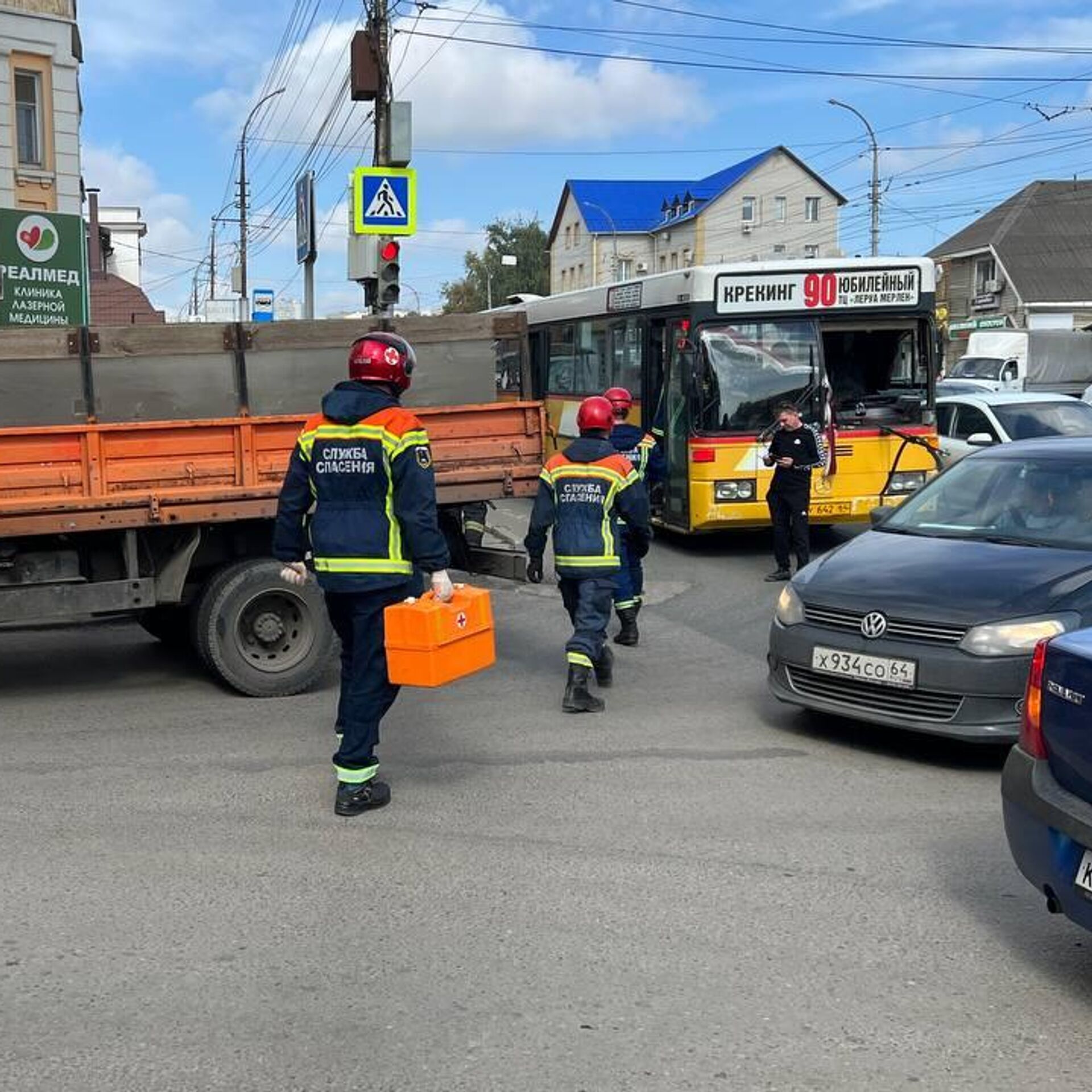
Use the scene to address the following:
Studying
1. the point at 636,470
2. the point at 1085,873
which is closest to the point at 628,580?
the point at 636,470

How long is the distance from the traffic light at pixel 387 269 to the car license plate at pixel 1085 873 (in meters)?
10.9

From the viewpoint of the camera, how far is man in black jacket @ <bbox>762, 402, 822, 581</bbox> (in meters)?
11.7

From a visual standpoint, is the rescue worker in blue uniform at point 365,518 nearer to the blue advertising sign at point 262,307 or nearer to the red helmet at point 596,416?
the red helmet at point 596,416

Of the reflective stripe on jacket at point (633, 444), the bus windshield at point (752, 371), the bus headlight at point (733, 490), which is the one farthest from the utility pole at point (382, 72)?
the reflective stripe on jacket at point (633, 444)

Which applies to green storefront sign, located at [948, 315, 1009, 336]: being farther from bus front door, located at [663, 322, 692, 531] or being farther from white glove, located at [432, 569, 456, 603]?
white glove, located at [432, 569, 456, 603]

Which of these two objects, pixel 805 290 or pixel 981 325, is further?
pixel 981 325

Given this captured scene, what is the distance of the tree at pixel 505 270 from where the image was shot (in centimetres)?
10950

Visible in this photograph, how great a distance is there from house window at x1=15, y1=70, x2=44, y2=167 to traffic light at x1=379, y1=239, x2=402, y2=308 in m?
13.0

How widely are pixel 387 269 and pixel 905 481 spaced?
18.4 feet

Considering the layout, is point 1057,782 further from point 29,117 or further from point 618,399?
point 29,117

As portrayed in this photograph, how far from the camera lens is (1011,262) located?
56125 millimetres

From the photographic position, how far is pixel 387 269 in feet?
44.3

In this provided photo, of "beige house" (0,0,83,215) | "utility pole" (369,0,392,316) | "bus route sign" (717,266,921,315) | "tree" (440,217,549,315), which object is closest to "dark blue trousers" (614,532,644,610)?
"bus route sign" (717,266,921,315)

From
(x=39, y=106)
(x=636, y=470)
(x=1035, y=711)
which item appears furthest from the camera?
(x=39, y=106)
